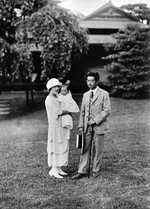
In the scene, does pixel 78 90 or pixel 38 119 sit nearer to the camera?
pixel 38 119

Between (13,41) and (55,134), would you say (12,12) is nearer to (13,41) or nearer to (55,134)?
(13,41)

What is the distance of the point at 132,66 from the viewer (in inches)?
543

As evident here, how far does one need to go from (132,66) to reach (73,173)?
9.48 meters

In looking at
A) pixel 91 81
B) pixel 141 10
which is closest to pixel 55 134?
pixel 91 81

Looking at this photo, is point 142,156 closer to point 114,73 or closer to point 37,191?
point 37,191

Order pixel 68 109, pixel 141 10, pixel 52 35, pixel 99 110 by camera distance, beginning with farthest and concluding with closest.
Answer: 1. pixel 141 10
2. pixel 52 35
3. pixel 68 109
4. pixel 99 110

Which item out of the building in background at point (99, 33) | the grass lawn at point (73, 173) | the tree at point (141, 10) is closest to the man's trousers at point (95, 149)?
the grass lawn at point (73, 173)

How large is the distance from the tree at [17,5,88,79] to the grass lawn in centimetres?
297

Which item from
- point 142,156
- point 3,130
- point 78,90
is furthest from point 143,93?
point 142,156

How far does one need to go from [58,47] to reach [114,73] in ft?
12.6

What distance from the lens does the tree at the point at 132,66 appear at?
1360 cm

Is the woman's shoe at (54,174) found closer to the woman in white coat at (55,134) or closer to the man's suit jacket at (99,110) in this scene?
the woman in white coat at (55,134)

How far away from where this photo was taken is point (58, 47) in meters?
11.3

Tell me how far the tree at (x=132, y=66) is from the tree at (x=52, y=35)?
9.02 feet
